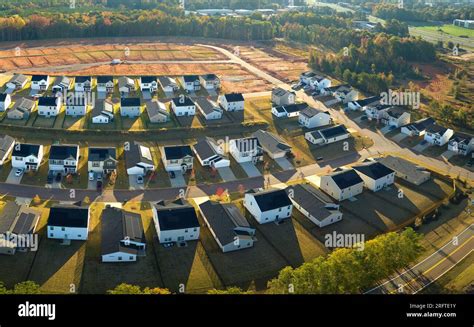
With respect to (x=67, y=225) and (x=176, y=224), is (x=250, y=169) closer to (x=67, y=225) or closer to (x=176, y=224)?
(x=176, y=224)

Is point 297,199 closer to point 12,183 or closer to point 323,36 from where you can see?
point 12,183

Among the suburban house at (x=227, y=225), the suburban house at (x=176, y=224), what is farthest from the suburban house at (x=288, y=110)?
the suburban house at (x=176, y=224)

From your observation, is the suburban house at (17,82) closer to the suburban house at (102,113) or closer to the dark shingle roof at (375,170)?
the suburban house at (102,113)

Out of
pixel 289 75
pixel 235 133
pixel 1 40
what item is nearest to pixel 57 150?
pixel 235 133

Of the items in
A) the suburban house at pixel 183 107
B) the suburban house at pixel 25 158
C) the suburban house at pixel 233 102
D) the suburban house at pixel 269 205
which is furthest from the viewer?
the suburban house at pixel 233 102

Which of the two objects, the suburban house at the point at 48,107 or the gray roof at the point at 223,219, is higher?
the suburban house at the point at 48,107

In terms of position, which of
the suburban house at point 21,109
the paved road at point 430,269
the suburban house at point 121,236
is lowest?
the paved road at point 430,269
